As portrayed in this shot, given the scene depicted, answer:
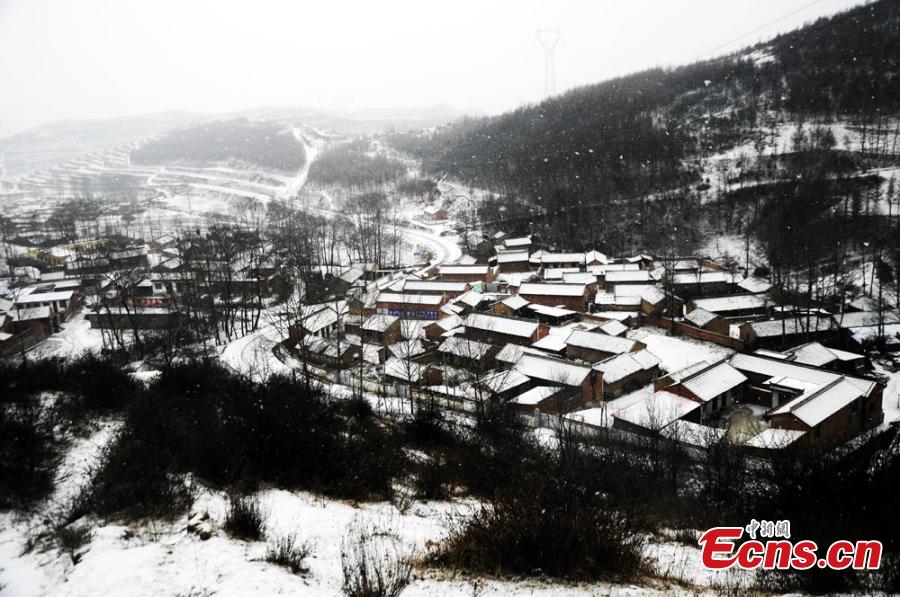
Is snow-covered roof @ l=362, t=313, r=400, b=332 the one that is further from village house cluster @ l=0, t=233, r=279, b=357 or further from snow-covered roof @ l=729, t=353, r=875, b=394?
snow-covered roof @ l=729, t=353, r=875, b=394

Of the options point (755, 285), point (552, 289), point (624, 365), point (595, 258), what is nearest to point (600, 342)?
point (624, 365)

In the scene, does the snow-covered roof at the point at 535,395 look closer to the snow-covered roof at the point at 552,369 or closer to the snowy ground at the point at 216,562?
the snow-covered roof at the point at 552,369

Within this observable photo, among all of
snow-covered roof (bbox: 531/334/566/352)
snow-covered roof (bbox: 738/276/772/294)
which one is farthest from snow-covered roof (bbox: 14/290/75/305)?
snow-covered roof (bbox: 738/276/772/294)

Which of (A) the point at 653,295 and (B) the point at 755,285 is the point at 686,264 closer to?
(B) the point at 755,285

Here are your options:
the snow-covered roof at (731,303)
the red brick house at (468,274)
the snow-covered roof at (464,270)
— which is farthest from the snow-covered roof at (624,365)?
the snow-covered roof at (464,270)

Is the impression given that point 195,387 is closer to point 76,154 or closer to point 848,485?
point 848,485

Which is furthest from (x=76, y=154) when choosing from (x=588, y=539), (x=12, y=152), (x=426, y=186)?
(x=588, y=539)
